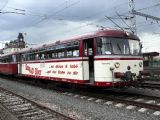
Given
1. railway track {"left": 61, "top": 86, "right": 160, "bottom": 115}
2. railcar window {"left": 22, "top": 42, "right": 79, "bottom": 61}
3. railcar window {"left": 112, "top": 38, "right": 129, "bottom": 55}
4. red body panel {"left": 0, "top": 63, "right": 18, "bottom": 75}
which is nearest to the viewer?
railway track {"left": 61, "top": 86, "right": 160, "bottom": 115}

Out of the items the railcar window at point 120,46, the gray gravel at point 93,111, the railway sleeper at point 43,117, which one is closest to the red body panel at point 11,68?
the gray gravel at point 93,111

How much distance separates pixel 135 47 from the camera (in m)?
16.3

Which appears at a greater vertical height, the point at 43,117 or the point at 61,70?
the point at 61,70

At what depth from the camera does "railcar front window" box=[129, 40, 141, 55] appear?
16.0m

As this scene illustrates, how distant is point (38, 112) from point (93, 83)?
14.5ft

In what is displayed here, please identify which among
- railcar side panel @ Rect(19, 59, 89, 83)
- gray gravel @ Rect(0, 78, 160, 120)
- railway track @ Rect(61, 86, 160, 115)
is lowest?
gray gravel @ Rect(0, 78, 160, 120)

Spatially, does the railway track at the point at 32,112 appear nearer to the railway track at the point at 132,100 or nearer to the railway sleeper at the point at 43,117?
the railway sleeper at the point at 43,117

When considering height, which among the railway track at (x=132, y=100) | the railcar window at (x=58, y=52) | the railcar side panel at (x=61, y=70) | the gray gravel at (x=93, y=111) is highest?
the railcar window at (x=58, y=52)

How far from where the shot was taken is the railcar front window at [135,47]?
16031mm

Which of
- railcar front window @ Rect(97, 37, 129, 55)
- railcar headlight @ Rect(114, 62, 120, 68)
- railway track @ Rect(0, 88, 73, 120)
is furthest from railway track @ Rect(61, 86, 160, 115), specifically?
railway track @ Rect(0, 88, 73, 120)

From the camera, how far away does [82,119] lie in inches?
409

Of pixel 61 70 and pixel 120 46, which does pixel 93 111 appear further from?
pixel 61 70

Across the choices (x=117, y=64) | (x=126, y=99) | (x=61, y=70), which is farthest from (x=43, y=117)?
(x=61, y=70)

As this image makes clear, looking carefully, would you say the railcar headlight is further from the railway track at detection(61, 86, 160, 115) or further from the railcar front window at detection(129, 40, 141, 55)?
the railway track at detection(61, 86, 160, 115)
